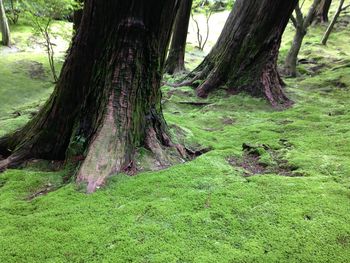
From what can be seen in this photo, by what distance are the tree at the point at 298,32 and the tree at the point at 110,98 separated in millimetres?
8457

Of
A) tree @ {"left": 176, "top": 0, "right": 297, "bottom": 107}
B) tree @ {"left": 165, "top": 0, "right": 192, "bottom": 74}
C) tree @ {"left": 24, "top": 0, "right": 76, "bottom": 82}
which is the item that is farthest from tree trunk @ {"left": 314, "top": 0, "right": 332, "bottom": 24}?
tree @ {"left": 24, "top": 0, "right": 76, "bottom": 82}

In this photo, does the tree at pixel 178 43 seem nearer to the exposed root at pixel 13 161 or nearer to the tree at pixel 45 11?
the tree at pixel 45 11

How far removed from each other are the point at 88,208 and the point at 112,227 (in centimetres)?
48

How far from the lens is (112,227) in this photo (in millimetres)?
3211

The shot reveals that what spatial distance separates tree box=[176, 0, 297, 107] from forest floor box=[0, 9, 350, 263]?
2948 millimetres

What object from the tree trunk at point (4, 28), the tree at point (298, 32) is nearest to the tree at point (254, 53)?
the tree at point (298, 32)

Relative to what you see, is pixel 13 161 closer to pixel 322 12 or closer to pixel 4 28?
pixel 4 28

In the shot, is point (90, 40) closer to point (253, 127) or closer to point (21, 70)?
point (253, 127)

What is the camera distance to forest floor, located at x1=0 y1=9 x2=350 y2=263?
9.49ft

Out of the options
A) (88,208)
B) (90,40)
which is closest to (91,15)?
(90,40)

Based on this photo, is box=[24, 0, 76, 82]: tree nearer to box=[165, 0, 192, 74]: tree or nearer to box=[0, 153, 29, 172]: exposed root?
box=[165, 0, 192, 74]: tree

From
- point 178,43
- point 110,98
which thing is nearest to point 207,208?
point 110,98

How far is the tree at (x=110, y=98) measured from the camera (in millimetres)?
4445

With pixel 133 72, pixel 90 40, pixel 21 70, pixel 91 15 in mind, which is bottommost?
pixel 21 70
